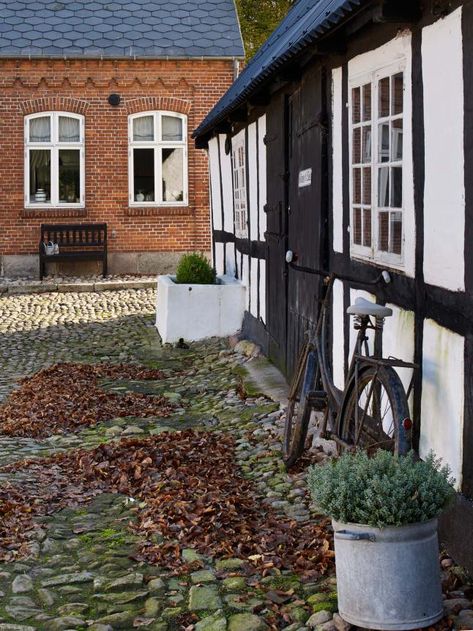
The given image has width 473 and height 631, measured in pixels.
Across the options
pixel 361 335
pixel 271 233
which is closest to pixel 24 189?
pixel 271 233

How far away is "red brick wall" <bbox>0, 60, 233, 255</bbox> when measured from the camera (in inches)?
829

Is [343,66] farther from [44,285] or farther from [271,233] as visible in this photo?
[44,285]

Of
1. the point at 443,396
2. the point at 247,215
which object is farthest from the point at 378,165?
the point at 247,215

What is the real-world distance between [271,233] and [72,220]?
11.4 meters

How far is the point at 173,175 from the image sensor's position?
2159 centimetres

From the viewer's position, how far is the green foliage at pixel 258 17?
31.5 m

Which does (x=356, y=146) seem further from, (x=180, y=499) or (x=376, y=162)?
(x=180, y=499)

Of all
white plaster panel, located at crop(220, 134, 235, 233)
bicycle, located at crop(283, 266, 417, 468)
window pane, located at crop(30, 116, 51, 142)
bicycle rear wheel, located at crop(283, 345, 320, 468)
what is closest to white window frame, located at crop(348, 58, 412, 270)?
bicycle, located at crop(283, 266, 417, 468)

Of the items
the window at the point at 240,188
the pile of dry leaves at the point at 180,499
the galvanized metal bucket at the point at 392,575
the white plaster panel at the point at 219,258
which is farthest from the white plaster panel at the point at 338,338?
the white plaster panel at the point at 219,258

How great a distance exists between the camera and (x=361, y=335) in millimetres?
5742

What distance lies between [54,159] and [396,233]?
52.6 ft

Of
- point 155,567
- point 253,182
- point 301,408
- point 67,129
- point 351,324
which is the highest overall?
point 67,129

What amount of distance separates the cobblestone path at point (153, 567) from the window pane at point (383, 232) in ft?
4.81

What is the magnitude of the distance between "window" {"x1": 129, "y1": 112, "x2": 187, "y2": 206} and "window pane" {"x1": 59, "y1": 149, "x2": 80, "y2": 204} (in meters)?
1.04
